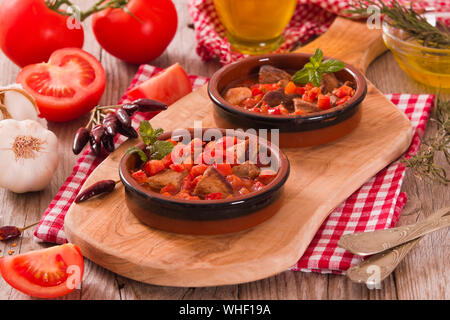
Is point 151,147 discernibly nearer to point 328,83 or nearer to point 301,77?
point 301,77

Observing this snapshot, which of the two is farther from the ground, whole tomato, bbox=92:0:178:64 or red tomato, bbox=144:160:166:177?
red tomato, bbox=144:160:166:177

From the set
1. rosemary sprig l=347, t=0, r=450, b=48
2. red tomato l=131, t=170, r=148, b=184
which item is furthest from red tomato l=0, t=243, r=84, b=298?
rosemary sprig l=347, t=0, r=450, b=48

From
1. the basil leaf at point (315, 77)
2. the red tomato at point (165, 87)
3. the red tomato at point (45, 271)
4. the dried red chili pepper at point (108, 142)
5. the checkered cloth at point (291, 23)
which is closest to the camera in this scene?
the red tomato at point (45, 271)

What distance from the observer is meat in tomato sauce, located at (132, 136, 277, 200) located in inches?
118

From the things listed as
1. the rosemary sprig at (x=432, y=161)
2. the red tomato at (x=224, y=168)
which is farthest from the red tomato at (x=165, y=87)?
the rosemary sprig at (x=432, y=161)

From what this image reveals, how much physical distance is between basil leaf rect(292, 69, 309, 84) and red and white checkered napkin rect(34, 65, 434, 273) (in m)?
0.66

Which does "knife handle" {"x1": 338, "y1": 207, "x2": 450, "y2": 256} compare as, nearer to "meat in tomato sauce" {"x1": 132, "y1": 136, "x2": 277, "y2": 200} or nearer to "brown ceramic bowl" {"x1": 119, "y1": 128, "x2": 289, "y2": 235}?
"brown ceramic bowl" {"x1": 119, "y1": 128, "x2": 289, "y2": 235}

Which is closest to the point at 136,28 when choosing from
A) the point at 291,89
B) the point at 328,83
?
the point at 291,89

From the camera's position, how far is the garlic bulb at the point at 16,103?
3.71 meters

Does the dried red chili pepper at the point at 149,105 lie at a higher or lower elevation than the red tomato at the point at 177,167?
lower

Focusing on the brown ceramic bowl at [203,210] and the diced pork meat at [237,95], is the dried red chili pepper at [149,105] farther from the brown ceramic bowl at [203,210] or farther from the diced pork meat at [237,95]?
the brown ceramic bowl at [203,210]

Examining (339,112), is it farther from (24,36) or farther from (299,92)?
(24,36)

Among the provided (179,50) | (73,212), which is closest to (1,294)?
(73,212)

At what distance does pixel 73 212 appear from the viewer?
3148 millimetres
